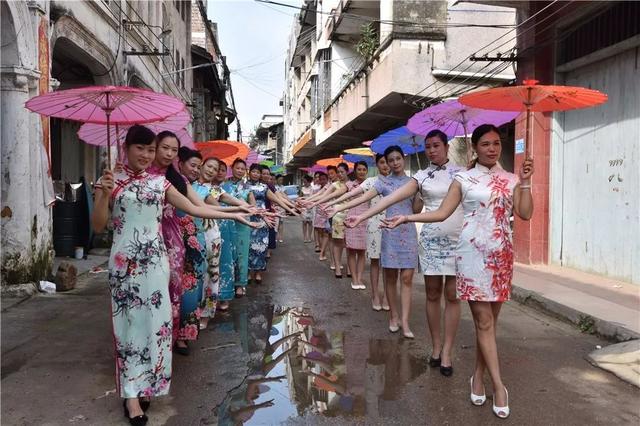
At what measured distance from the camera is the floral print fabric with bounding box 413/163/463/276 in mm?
4493

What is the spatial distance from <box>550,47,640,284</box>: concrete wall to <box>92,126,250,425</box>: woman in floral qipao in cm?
695

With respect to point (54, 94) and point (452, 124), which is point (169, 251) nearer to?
point (54, 94)

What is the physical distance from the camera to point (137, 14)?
524 inches

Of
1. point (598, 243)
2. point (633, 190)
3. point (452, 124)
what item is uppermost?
point (452, 124)

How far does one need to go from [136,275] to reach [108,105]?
135 centimetres

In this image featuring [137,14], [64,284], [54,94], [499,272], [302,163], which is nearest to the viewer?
[499,272]

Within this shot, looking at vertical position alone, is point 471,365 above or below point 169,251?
below

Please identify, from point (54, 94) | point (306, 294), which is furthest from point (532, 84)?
point (306, 294)

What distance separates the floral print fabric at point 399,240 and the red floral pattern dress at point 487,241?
5.78 ft

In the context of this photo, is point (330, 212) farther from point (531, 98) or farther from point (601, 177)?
point (601, 177)

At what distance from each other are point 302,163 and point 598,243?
123 feet

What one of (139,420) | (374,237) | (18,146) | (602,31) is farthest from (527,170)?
(18,146)

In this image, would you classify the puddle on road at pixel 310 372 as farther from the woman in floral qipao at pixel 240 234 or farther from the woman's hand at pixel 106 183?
the woman's hand at pixel 106 183

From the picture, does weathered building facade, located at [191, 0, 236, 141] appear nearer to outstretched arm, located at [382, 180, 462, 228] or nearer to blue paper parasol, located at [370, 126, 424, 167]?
blue paper parasol, located at [370, 126, 424, 167]
